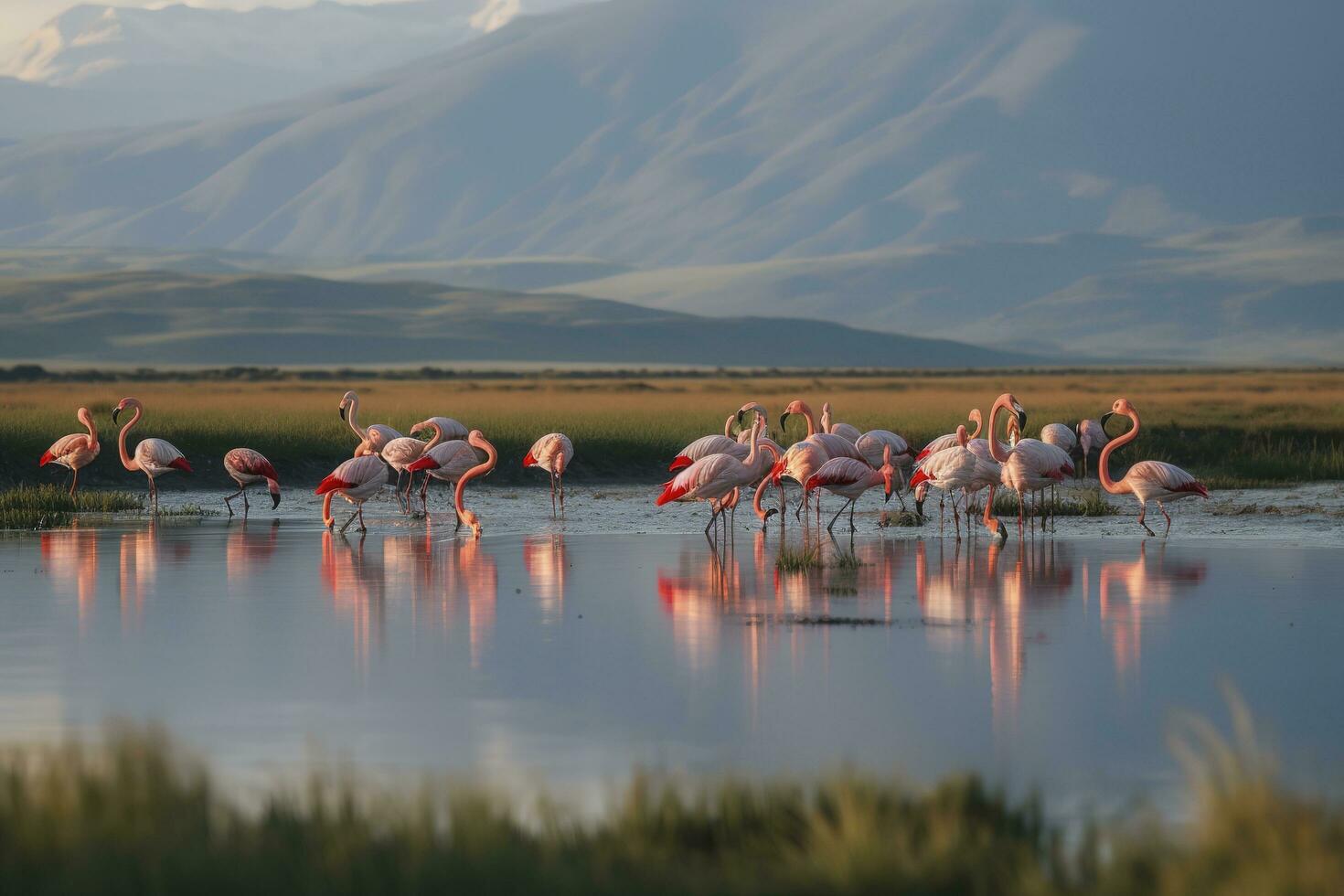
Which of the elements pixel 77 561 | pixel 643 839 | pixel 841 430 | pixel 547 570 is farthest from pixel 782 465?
pixel 643 839

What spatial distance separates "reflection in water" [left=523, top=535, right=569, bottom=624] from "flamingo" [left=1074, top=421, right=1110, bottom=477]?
790 centimetres

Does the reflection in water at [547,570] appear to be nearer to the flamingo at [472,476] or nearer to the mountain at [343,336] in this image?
the flamingo at [472,476]

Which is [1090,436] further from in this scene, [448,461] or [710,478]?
[710,478]

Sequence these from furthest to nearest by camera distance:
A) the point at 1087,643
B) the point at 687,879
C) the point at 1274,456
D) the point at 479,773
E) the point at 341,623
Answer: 1. the point at 1274,456
2. the point at 341,623
3. the point at 1087,643
4. the point at 479,773
5. the point at 687,879

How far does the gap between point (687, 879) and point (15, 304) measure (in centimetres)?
18617

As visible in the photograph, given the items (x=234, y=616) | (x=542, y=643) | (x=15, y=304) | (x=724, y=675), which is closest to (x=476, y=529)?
(x=234, y=616)

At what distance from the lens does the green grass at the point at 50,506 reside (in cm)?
2333

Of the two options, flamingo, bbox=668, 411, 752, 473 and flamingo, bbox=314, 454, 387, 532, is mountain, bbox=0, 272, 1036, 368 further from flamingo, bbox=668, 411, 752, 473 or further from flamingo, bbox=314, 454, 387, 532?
flamingo, bbox=314, 454, 387, 532

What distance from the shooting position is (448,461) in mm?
23391

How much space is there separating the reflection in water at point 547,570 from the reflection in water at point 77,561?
10.9 ft

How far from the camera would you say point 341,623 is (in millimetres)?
14188

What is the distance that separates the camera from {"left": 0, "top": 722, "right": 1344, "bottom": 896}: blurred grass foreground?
6.81 m

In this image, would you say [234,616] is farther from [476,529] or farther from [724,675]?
[476,529]

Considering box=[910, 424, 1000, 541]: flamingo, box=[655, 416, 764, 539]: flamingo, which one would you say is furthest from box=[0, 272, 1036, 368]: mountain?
box=[655, 416, 764, 539]: flamingo
